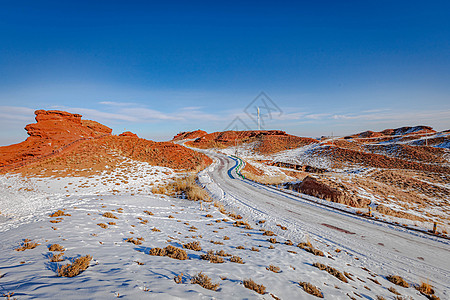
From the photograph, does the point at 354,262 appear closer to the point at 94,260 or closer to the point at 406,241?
the point at 406,241

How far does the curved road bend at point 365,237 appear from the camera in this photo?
7.09 m

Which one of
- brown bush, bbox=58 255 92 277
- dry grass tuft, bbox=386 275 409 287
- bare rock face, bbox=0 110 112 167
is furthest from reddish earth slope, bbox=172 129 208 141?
dry grass tuft, bbox=386 275 409 287

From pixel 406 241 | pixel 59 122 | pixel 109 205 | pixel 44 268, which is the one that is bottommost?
pixel 406 241

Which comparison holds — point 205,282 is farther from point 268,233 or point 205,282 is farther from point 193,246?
point 268,233

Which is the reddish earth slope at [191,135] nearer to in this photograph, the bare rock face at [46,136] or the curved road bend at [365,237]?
the bare rock face at [46,136]

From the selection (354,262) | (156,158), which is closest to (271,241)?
(354,262)

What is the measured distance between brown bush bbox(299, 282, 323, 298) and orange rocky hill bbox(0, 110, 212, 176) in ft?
83.1

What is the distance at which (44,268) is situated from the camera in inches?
168

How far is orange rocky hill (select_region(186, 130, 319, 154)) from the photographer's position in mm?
60750

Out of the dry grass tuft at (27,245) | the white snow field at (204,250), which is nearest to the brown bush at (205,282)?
the white snow field at (204,250)

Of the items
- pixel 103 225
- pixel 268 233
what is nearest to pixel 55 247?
pixel 103 225

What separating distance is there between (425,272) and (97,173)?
27.8 m

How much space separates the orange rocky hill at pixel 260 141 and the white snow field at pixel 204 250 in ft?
153

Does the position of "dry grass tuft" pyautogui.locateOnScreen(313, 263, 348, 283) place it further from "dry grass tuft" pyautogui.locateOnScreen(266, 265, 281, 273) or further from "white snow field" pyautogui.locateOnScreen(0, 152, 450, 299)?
"dry grass tuft" pyautogui.locateOnScreen(266, 265, 281, 273)
